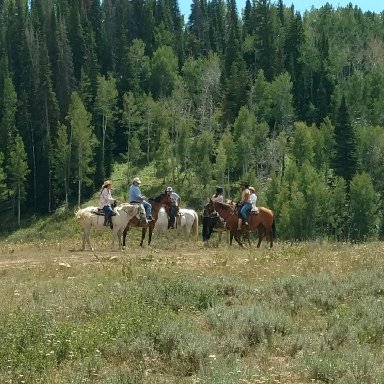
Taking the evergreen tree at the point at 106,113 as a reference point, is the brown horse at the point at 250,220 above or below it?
below

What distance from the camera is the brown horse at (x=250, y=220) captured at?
27266mm

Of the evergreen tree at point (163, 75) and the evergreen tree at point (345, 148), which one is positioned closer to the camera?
the evergreen tree at point (345, 148)

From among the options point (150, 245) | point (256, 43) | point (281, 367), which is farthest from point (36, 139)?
point (281, 367)

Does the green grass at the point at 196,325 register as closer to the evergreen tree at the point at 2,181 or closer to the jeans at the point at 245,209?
the jeans at the point at 245,209

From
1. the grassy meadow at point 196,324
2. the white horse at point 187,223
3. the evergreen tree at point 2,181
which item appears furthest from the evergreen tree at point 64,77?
the grassy meadow at point 196,324

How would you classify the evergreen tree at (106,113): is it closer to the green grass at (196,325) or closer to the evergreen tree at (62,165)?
the evergreen tree at (62,165)

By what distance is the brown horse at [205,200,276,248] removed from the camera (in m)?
27.3

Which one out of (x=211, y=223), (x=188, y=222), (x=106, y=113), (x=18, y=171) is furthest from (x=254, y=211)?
(x=106, y=113)

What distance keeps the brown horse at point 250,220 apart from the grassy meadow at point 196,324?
30.2 feet

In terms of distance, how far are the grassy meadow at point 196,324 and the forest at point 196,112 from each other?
180 feet

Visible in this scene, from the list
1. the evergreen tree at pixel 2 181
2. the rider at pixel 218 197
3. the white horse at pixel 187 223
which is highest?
the evergreen tree at pixel 2 181

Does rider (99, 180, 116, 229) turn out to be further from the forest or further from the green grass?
the forest

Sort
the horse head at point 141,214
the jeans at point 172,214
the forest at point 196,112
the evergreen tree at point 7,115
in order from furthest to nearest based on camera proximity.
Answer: the evergreen tree at point 7,115, the forest at point 196,112, the jeans at point 172,214, the horse head at point 141,214

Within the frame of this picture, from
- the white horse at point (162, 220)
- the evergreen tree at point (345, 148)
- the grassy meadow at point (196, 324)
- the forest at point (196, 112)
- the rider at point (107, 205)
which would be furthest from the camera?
the forest at point (196, 112)
